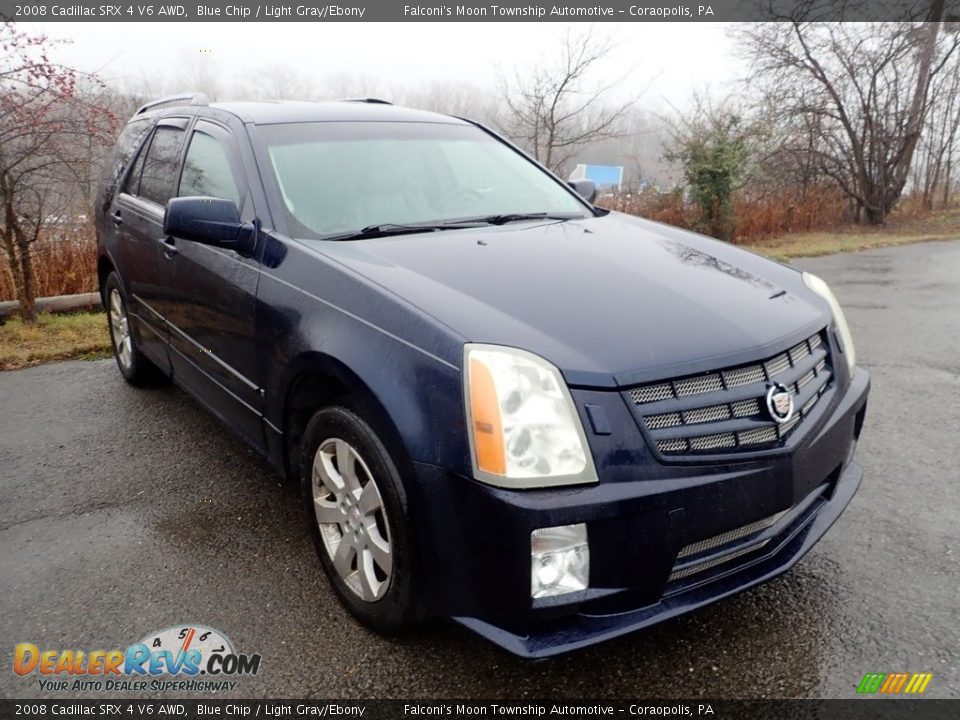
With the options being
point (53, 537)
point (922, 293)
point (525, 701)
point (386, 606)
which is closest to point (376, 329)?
point (386, 606)

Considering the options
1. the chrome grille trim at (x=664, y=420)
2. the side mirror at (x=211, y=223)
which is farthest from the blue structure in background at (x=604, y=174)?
the chrome grille trim at (x=664, y=420)

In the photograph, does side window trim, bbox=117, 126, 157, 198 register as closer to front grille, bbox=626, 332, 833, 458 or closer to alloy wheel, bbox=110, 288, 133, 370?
alloy wheel, bbox=110, 288, 133, 370

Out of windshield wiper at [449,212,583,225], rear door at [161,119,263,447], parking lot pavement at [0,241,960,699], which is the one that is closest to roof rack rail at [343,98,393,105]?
rear door at [161,119,263,447]

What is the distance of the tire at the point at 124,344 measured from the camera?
15.3 feet

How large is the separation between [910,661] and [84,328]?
646 cm

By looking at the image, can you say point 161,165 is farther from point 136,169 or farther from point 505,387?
point 505,387

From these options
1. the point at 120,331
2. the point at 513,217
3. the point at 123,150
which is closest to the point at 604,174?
the point at 123,150

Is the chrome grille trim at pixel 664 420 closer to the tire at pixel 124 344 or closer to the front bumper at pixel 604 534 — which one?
the front bumper at pixel 604 534

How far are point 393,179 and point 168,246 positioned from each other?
1.26 meters

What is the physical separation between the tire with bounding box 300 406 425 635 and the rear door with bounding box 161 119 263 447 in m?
0.54

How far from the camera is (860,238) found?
14758mm

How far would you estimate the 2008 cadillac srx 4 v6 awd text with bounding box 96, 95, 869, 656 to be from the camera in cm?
188

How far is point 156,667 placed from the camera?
230 cm

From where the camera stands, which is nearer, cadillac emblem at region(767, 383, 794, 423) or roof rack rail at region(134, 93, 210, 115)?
A: cadillac emblem at region(767, 383, 794, 423)
